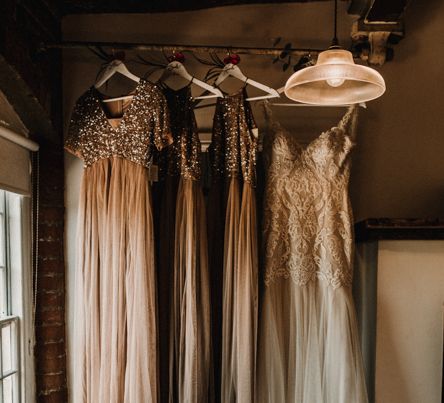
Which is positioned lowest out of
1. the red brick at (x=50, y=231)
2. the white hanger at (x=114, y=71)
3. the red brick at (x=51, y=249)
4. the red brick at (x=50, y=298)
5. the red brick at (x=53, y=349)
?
the red brick at (x=53, y=349)

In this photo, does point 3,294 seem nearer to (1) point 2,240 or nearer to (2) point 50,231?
(1) point 2,240

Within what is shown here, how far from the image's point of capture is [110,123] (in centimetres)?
175

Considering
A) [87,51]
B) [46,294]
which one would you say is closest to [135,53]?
[87,51]

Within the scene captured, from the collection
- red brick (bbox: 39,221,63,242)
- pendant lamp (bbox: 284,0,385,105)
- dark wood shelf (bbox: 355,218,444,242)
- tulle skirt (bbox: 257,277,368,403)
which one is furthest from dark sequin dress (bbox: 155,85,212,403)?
dark wood shelf (bbox: 355,218,444,242)

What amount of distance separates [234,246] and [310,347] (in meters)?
0.52

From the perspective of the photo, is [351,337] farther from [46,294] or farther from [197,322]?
[46,294]

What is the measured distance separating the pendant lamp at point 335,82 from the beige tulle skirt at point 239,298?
433 millimetres

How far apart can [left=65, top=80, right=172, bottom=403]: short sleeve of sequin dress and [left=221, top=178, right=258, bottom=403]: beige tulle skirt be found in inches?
11.4

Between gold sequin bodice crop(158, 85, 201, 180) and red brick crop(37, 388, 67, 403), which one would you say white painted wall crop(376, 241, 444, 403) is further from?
red brick crop(37, 388, 67, 403)

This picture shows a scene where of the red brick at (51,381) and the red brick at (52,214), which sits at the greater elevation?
the red brick at (52,214)

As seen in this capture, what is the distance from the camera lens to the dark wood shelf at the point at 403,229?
177 centimetres

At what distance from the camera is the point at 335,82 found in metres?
1.46

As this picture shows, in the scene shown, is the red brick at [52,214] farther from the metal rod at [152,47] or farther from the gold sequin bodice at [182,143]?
the metal rod at [152,47]

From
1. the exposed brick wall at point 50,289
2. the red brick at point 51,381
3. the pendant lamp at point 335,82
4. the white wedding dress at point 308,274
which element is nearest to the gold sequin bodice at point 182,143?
the white wedding dress at point 308,274
